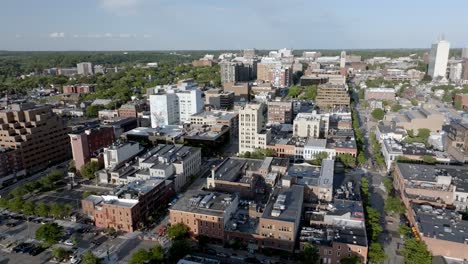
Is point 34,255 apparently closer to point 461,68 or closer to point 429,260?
point 429,260

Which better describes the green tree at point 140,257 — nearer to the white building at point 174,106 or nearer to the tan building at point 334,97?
the white building at point 174,106

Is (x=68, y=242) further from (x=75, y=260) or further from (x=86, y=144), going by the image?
(x=86, y=144)

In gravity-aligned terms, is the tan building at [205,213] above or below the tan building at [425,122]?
below

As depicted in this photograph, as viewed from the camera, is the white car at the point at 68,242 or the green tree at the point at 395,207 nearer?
the white car at the point at 68,242

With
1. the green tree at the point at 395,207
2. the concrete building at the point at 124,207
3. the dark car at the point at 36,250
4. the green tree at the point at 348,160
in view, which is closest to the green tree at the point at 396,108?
the green tree at the point at 348,160

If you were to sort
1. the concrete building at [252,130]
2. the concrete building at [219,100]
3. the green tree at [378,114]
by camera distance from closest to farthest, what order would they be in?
the concrete building at [252,130] → the green tree at [378,114] → the concrete building at [219,100]

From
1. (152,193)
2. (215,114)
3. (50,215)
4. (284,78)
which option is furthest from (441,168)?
(284,78)

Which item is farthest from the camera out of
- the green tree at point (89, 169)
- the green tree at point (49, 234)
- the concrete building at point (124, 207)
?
the green tree at point (89, 169)
